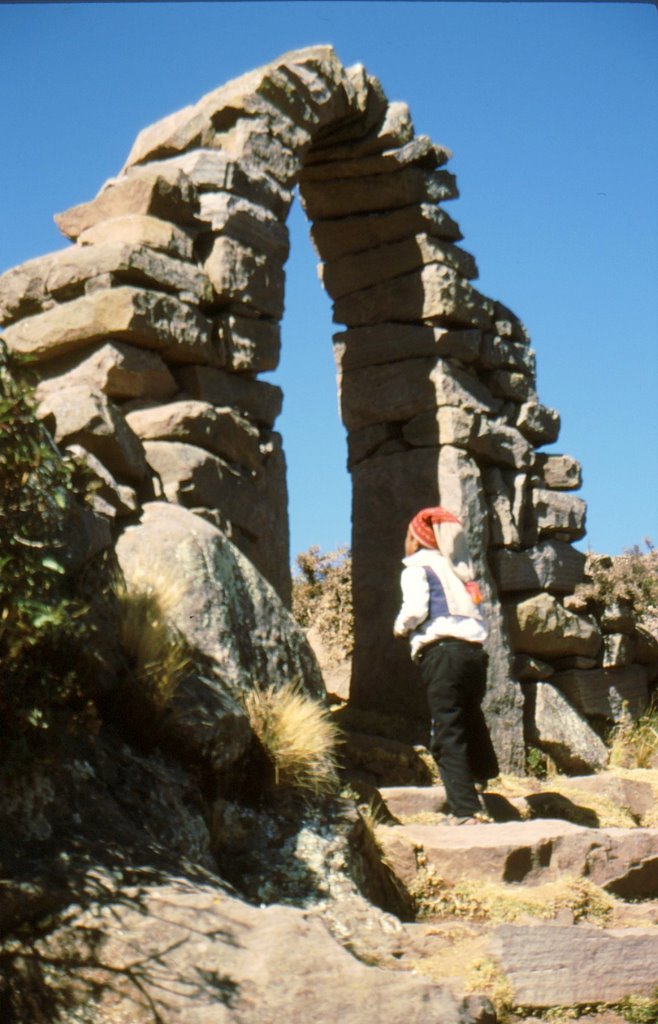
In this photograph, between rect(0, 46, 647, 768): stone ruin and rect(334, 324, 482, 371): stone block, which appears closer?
rect(0, 46, 647, 768): stone ruin

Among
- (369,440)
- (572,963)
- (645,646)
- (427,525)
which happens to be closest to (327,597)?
(369,440)

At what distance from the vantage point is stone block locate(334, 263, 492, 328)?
29.2 feet

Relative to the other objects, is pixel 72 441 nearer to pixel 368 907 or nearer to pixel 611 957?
pixel 368 907

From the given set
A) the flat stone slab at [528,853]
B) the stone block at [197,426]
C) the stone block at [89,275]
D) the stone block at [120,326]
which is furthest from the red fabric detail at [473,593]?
the stone block at [89,275]

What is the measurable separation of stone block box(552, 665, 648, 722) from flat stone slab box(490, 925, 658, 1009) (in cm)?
483

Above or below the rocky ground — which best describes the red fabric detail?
above

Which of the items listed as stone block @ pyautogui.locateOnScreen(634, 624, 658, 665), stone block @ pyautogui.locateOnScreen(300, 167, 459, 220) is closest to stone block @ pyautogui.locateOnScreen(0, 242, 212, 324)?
stone block @ pyautogui.locateOnScreen(300, 167, 459, 220)

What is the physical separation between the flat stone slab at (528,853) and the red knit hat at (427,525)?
1573 mm

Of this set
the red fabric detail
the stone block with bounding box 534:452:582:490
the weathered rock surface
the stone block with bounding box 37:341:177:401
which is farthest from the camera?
the stone block with bounding box 534:452:582:490

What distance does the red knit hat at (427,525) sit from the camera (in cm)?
671

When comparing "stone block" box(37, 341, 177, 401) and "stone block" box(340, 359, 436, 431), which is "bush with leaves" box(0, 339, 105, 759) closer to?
"stone block" box(37, 341, 177, 401)

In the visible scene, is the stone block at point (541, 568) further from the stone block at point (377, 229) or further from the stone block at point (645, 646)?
the stone block at point (377, 229)

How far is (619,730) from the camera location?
9.27 metres

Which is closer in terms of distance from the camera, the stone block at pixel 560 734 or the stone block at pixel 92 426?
the stone block at pixel 92 426
